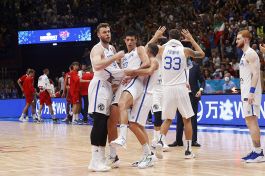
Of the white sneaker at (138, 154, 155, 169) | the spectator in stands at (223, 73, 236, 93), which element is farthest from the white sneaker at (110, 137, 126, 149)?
the spectator in stands at (223, 73, 236, 93)

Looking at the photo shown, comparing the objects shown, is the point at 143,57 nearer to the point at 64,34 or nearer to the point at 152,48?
the point at 152,48

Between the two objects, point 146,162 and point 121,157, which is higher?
point 146,162

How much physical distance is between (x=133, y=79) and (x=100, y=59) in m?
0.76

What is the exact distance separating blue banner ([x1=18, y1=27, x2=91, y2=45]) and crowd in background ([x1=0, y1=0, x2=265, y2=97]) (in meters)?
0.60

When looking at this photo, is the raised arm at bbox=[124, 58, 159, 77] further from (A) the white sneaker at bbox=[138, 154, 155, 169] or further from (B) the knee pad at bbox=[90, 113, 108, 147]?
(A) the white sneaker at bbox=[138, 154, 155, 169]

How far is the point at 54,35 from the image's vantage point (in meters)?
28.7

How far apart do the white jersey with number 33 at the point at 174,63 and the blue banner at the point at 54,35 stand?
694 inches

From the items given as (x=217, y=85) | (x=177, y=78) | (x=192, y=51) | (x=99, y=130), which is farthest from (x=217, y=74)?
(x=99, y=130)

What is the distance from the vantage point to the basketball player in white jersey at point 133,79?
902 centimetres

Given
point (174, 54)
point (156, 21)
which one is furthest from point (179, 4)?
point (174, 54)

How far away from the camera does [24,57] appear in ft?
98.9

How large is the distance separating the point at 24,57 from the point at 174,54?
2062 centimetres

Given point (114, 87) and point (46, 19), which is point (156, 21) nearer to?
point (46, 19)

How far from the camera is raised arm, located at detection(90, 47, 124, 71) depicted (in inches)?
334
